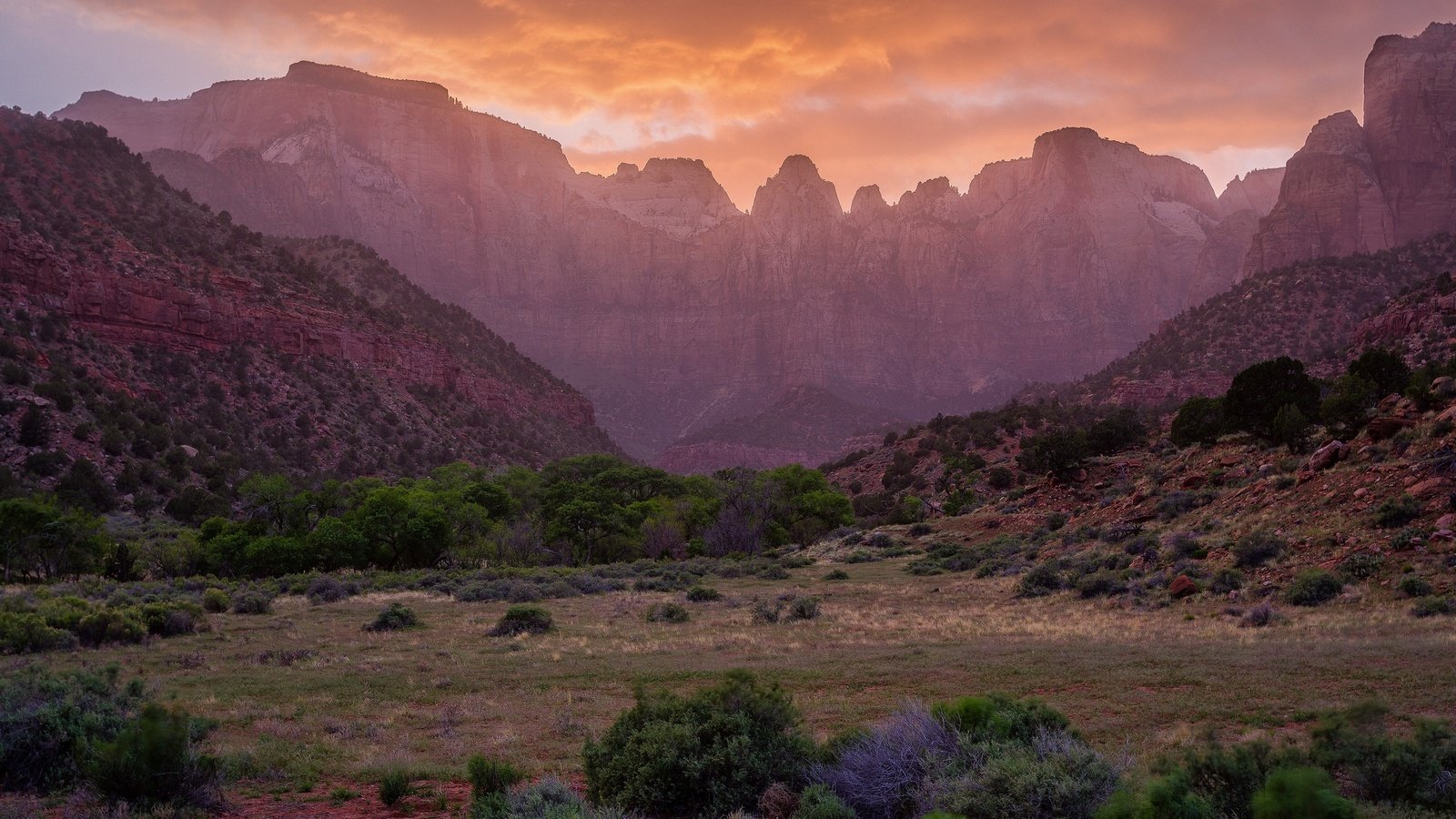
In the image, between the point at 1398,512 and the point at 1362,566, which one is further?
the point at 1398,512

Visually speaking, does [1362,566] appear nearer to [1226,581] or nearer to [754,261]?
[1226,581]

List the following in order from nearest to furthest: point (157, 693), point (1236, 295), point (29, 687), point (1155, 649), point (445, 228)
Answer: point (29, 687) < point (157, 693) < point (1155, 649) < point (1236, 295) < point (445, 228)

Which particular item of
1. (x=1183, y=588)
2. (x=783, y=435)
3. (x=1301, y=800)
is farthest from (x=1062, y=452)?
(x=783, y=435)

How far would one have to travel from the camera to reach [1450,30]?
387 feet

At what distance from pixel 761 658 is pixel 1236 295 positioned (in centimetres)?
8534

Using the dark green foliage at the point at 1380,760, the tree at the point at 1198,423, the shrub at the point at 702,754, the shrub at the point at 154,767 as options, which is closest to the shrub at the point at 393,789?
the shrub at the point at 154,767

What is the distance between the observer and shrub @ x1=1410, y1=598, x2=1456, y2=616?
1523 cm

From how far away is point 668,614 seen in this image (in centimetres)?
2386

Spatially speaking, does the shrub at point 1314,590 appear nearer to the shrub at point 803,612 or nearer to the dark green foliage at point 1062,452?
the shrub at point 803,612

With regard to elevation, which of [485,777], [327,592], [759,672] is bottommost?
[327,592]

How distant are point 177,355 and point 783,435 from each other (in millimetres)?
89559

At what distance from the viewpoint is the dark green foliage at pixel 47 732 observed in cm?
888

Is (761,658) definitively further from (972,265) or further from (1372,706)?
(972,265)

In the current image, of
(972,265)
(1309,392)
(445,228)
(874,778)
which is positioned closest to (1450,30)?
(972,265)
